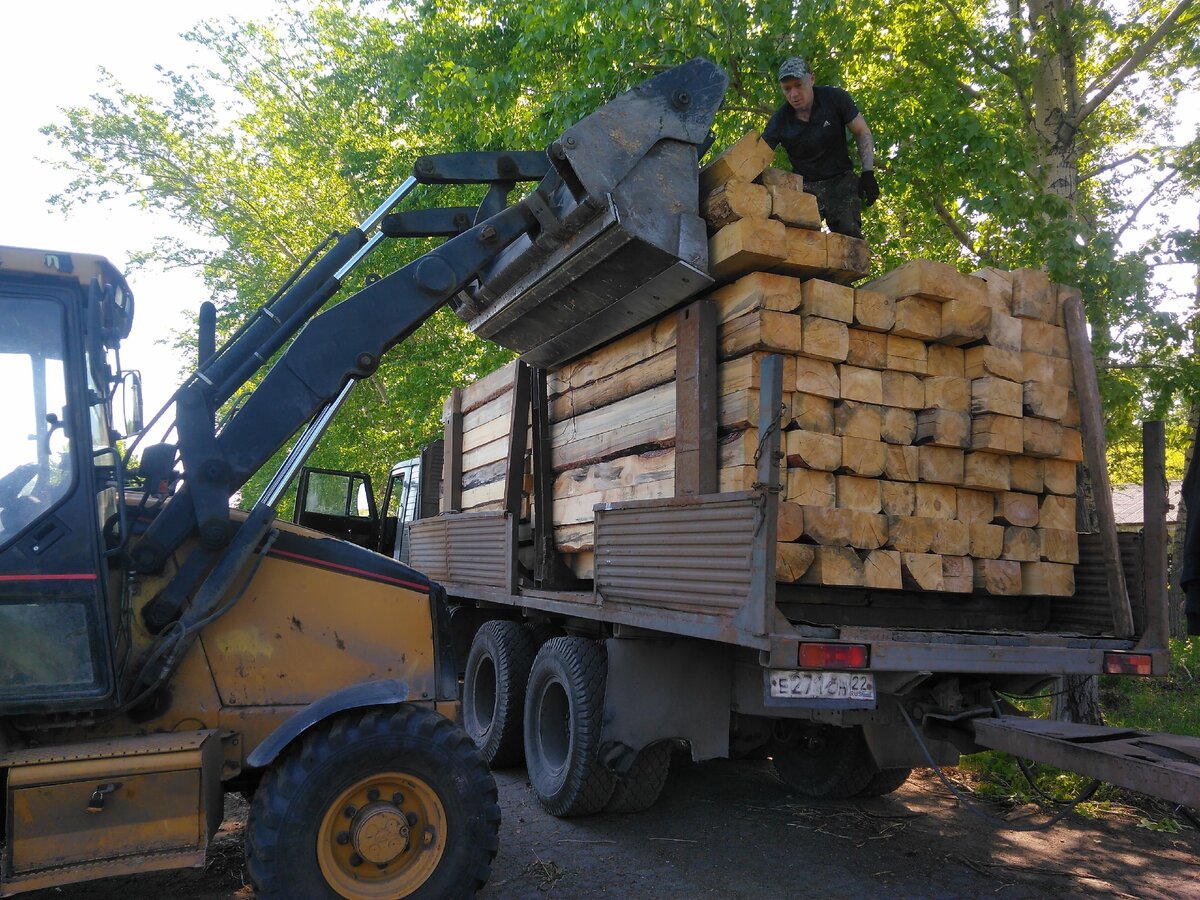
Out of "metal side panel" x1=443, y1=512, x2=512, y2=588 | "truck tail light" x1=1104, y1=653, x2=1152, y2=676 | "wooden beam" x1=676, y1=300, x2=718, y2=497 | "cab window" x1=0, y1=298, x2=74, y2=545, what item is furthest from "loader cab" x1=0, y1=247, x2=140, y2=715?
"truck tail light" x1=1104, y1=653, x2=1152, y2=676

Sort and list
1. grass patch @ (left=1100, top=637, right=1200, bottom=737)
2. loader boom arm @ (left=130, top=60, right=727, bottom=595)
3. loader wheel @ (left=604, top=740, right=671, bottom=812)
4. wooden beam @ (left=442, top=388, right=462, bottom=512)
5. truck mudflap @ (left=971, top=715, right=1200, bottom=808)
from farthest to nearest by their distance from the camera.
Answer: grass patch @ (left=1100, top=637, right=1200, bottom=737) → wooden beam @ (left=442, top=388, right=462, bottom=512) → loader wheel @ (left=604, top=740, right=671, bottom=812) → loader boom arm @ (left=130, top=60, right=727, bottom=595) → truck mudflap @ (left=971, top=715, right=1200, bottom=808)

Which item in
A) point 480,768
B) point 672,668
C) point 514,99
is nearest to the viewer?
point 480,768

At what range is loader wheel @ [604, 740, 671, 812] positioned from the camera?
539cm

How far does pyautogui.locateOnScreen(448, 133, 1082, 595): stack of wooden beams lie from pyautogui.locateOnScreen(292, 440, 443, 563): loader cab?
25.9 ft

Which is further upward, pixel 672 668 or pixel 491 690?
pixel 672 668

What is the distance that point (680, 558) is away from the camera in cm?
407

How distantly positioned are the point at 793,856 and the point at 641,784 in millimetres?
954

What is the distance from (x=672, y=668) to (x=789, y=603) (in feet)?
3.15

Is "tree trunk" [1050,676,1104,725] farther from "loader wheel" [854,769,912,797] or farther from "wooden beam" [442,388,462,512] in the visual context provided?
"wooden beam" [442,388,462,512]

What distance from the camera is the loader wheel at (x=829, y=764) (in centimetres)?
584

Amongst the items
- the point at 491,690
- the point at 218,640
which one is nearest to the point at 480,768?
the point at 218,640

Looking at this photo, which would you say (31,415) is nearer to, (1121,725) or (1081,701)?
(1081,701)

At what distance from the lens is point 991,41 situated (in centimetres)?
803

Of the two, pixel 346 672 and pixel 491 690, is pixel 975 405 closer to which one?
pixel 346 672
